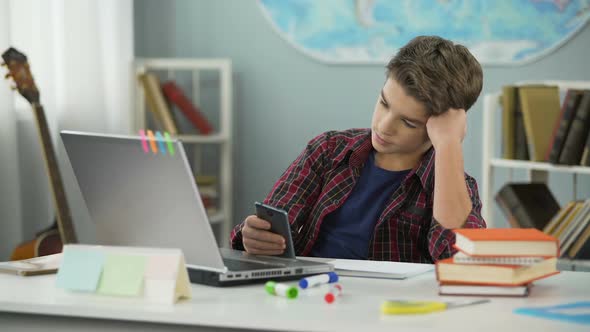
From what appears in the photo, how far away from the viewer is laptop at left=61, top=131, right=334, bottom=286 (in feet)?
4.36

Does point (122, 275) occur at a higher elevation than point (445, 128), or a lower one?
lower

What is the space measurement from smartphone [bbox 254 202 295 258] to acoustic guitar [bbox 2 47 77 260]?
1417 mm

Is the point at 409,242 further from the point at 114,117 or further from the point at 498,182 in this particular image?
the point at 114,117

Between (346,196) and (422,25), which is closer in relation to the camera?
(346,196)

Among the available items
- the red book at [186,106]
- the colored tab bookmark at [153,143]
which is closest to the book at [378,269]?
the colored tab bookmark at [153,143]

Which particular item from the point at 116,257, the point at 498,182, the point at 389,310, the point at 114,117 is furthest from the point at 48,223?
the point at 389,310

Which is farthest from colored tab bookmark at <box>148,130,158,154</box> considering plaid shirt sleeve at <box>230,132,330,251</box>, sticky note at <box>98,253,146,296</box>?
plaid shirt sleeve at <box>230,132,330,251</box>

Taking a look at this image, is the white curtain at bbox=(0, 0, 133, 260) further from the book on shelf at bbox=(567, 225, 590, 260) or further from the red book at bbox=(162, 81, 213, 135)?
the book on shelf at bbox=(567, 225, 590, 260)

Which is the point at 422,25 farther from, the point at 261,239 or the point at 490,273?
the point at 490,273

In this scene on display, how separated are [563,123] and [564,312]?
1.62 m

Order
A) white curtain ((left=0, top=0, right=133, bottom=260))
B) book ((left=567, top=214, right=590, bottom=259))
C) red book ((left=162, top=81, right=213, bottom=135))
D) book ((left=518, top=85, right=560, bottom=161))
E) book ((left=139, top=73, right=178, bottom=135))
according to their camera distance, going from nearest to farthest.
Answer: book ((left=567, top=214, right=590, bottom=259)) → book ((left=518, top=85, right=560, bottom=161)) → white curtain ((left=0, top=0, right=133, bottom=260)) → book ((left=139, top=73, right=178, bottom=135)) → red book ((left=162, top=81, right=213, bottom=135))

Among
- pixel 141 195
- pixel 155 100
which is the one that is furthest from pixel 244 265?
pixel 155 100

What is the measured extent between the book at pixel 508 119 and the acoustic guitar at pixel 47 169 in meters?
1.46

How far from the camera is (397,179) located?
1838 millimetres
